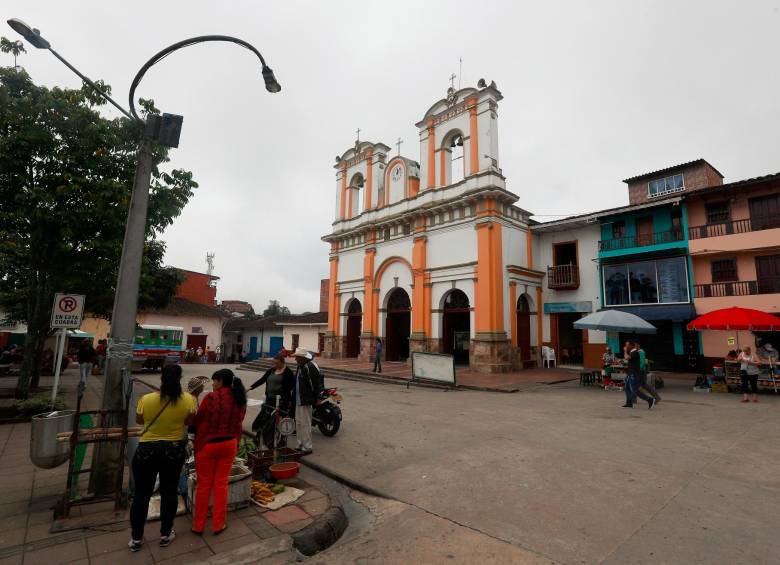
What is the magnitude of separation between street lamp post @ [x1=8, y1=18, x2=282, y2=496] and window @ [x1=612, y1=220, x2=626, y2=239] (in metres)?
19.1

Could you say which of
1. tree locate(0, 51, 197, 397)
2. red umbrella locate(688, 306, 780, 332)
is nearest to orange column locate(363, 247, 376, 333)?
tree locate(0, 51, 197, 397)

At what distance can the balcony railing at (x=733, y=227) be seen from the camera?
16.2 metres

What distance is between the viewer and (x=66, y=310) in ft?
24.6

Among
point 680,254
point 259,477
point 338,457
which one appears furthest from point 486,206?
point 259,477

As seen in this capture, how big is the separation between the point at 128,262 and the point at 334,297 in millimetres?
21648

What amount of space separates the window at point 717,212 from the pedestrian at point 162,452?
2120cm

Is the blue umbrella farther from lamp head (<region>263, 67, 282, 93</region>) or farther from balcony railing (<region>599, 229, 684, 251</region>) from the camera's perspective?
lamp head (<region>263, 67, 282, 93</region>)

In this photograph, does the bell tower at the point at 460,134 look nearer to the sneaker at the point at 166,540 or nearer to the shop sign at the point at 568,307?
the shop sign at the point at 568,307

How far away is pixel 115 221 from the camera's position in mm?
8609

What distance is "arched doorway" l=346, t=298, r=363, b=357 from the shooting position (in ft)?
83.7

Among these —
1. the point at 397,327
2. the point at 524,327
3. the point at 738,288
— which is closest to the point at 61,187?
the point at 397,327

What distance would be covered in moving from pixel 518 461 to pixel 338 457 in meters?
2.69

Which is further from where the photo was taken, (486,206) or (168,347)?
(168,347)

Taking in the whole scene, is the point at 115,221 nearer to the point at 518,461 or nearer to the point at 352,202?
the point at 518,461
